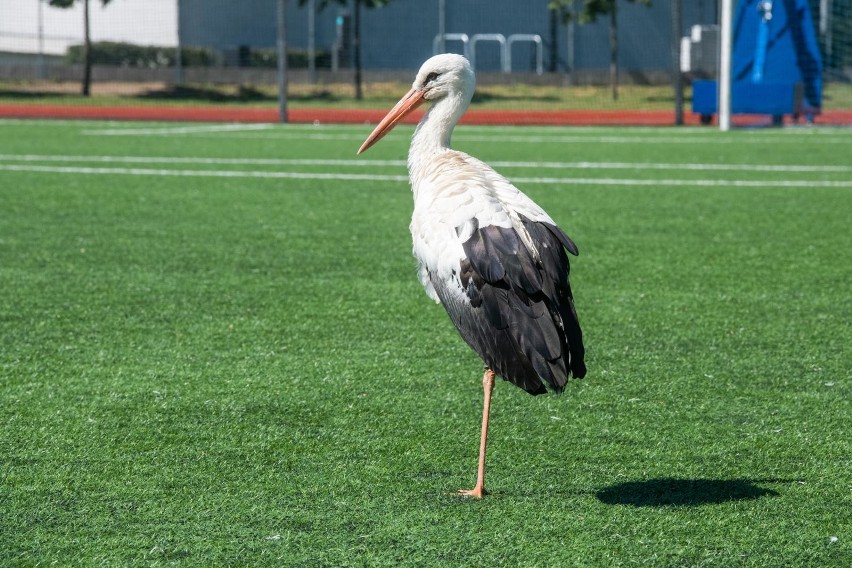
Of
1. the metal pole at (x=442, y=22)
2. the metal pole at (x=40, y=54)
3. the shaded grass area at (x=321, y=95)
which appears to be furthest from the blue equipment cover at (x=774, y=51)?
the metal pole at (x=40, y=54)

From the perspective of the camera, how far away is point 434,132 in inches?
177

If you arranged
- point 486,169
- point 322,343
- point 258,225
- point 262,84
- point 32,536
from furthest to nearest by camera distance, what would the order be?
point 262,84
point 258,225
point 322,343
point 486,169
point 32,536

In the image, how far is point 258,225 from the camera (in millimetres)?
9195

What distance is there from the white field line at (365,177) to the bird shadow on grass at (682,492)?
8.48 meters

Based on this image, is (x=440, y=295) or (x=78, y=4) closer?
(x=440, y=295)

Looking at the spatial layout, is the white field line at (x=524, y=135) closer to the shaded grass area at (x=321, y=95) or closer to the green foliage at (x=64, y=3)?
the shaded grass area at (x=321, y=95)

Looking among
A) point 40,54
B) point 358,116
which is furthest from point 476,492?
point 40,54

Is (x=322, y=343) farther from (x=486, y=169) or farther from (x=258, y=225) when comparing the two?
(x=258, y=225)

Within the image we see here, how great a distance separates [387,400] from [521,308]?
136 cm

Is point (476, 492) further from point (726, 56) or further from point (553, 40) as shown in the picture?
point (553, 40)

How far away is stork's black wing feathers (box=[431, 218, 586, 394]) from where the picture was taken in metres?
3.29

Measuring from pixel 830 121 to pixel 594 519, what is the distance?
2229 centimetres

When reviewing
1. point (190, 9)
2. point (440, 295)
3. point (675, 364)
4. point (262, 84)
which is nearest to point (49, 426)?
point (440, 295)

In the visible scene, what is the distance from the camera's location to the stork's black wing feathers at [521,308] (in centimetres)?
329
